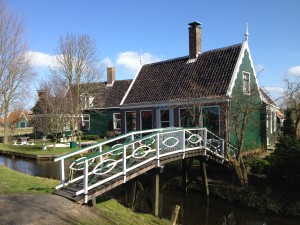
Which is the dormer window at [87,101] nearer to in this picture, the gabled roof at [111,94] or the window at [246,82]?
the gabled roof at [111,94]

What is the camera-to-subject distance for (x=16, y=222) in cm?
678

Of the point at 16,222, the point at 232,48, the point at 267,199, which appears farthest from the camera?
the point at 232,48

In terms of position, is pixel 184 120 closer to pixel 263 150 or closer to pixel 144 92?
pixel 144 92

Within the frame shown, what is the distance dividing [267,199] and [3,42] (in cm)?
2788

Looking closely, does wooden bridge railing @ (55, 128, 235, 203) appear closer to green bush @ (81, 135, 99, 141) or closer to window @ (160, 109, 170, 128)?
window @ (160, 109, 170, 128)

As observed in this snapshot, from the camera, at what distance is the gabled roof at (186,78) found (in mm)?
18234

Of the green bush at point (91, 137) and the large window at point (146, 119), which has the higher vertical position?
the large window at point (146, 119)

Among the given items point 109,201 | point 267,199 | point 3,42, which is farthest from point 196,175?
point 3,42

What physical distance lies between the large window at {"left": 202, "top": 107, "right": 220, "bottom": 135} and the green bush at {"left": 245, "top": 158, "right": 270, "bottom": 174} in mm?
3595

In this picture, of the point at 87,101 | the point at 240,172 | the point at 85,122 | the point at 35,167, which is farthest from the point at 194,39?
the point at 85,122

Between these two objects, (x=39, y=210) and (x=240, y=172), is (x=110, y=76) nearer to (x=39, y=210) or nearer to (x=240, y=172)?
(x=240, y=172)

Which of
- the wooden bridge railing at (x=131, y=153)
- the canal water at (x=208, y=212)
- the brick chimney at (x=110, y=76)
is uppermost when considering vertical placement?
the brick chimney at (x=110, y=76)

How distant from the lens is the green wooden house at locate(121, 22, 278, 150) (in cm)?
1738

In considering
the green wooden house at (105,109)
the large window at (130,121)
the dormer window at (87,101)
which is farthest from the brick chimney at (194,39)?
the dormer window at (87,101)
